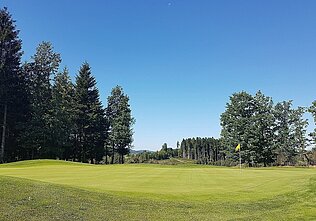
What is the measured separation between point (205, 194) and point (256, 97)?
5547cm

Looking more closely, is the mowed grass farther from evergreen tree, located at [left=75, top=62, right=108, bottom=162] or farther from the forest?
evergreen tree, located at [left=75, top=62, right=108, bottom=162]

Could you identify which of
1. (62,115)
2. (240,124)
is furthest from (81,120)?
(240,124)

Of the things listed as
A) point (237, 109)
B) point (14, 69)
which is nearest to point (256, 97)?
point (237, 109)

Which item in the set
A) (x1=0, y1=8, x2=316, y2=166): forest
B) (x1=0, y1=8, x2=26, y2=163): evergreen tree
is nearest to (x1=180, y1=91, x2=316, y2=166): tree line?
(x1=0, y1=8, x2=316, y2=166): forest

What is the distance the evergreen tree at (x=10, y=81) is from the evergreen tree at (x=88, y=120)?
11.7m

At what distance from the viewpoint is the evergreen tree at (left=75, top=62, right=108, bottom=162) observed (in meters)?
58.3

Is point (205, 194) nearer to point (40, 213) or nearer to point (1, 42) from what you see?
point (40, 213)

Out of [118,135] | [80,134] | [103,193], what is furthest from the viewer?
[118,135]

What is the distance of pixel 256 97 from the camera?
64125 millimetres

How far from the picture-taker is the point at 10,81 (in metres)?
46.5

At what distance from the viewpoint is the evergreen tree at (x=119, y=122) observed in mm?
63562

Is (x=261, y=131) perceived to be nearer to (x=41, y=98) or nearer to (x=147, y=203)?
(x=41, y=98)

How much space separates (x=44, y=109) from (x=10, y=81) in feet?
21.7

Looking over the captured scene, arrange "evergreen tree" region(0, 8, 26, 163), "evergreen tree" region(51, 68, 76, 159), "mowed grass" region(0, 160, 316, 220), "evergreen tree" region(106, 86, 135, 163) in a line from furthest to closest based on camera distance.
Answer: "evergreen tree" region(106, 86, 135, 163)
"evergreen tree" region(51, 68, 76, 159)
"evergreen tree" region(0, 8, 26, 163)
"mowed grass" region(0, 160, 316, 220)
